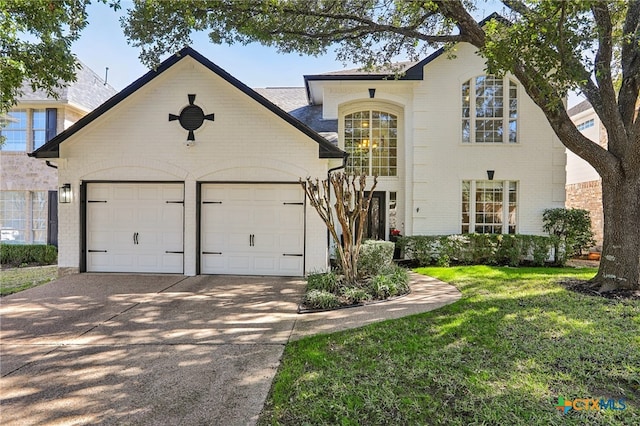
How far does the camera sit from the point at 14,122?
1348 centimetres

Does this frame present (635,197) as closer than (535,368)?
No

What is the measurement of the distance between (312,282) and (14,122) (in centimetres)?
1483

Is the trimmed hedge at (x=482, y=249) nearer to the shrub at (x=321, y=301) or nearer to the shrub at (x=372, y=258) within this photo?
the shrub at (x=372, y=258)

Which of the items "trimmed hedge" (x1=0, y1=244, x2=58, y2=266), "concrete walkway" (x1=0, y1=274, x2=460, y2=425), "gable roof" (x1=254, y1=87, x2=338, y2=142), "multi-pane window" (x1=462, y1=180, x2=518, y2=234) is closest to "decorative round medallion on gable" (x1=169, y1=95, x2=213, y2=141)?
"gable roof" (x1=254, y1=87, x2=338, y2=142)

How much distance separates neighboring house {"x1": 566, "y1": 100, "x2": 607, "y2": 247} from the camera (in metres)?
14.1

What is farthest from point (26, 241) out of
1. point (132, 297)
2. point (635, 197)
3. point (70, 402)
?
point (635, 197)

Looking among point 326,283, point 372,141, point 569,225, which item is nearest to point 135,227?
point 326,283

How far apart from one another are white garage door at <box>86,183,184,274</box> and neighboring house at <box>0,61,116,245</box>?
5.91 m

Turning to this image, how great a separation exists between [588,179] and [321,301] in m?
18.5

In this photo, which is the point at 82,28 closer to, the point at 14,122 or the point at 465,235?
the point at 14,122

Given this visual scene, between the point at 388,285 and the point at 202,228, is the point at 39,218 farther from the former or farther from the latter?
the point at 388,285

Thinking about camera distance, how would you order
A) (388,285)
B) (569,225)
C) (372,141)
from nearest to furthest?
(388,285)
(569,225)
(372,141)

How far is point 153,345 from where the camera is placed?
178 inches

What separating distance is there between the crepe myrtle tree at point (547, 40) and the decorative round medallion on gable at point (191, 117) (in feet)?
4.37
